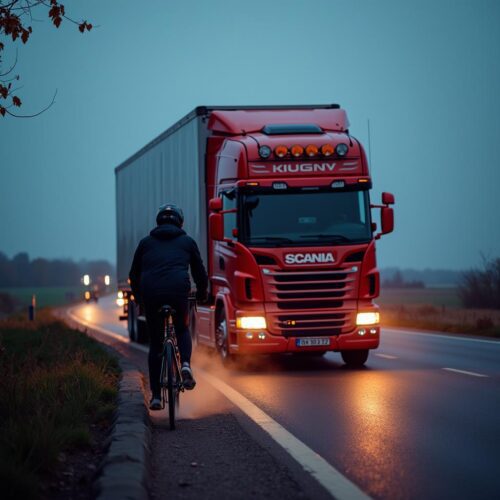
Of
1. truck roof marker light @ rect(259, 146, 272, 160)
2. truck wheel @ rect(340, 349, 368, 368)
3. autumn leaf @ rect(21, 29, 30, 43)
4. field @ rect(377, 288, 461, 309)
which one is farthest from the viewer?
field @ rect(377, 288, 461, 309)

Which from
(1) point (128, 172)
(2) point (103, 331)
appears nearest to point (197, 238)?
(1) point (128, 172)

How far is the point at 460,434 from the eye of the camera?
8703 millimetres

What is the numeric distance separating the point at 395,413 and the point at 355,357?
597 cm

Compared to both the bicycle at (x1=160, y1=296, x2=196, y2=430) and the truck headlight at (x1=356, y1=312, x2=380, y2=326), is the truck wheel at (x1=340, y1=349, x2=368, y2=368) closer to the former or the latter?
the truck headlight at (x1=356, y1=312, x2=380, y2=326)

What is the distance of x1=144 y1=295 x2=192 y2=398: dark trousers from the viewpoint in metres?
9.48

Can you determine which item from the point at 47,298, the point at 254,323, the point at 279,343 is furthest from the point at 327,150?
the point at 47,298

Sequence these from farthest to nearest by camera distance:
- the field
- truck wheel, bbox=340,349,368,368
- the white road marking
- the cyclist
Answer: the field < truck wheel, bbox=340,349,368,368 < the cyclist < the white road marking

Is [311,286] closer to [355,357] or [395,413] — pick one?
[355,357]

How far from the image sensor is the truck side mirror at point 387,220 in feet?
50.3

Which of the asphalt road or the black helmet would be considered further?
the black helmet

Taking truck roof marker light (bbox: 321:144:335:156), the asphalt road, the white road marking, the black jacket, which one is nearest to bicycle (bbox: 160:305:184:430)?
the black jacket

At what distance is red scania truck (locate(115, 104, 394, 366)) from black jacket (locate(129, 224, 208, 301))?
5153mm

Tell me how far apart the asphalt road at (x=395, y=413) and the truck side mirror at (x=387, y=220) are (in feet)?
7.03

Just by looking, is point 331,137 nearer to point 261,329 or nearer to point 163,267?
point 261,329
